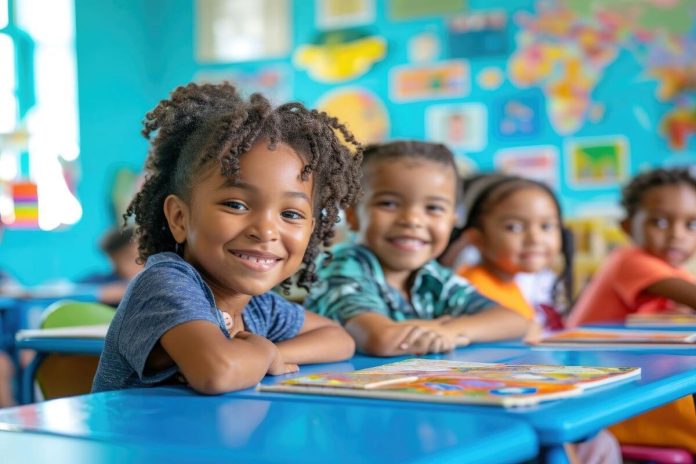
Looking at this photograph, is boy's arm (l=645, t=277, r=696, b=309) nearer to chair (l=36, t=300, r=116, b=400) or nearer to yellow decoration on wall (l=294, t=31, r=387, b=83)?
chair (l=36, t=300, r=116, b=400)

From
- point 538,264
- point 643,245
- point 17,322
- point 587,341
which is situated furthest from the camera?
point 17,322

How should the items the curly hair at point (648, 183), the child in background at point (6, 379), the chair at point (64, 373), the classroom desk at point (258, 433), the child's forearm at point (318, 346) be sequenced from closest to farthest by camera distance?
the classroom desk at point (258, 433) < the child's forearm at point (318, 346) < the chair at point (64, 373) < the curly hair at point (648, 183) < the child in background at point (6, 379)

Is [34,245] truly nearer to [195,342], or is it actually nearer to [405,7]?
[405,7]

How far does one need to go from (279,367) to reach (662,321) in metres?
1.22

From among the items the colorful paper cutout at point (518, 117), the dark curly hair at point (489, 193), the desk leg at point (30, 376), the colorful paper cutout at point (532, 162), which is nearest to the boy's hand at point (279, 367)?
the desk leg at point (30, 376)

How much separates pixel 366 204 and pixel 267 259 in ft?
2.45

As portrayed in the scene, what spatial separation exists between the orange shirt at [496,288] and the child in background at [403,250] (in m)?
0.44

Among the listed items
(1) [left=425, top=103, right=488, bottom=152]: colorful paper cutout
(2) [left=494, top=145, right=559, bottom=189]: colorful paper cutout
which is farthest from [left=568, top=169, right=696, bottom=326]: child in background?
(1) [left=425, top=103, right=488, bottom=152]: colorful paper cutout

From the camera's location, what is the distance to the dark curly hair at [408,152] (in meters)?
2.08

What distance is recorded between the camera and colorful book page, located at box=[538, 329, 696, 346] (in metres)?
1.60

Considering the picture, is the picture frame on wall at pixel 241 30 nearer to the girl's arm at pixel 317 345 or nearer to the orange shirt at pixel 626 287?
the orange shirt at pixel 626 287

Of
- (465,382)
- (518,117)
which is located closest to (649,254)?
(465,382)

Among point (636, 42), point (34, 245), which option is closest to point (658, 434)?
point (636, 42)

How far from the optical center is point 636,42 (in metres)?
5.49
